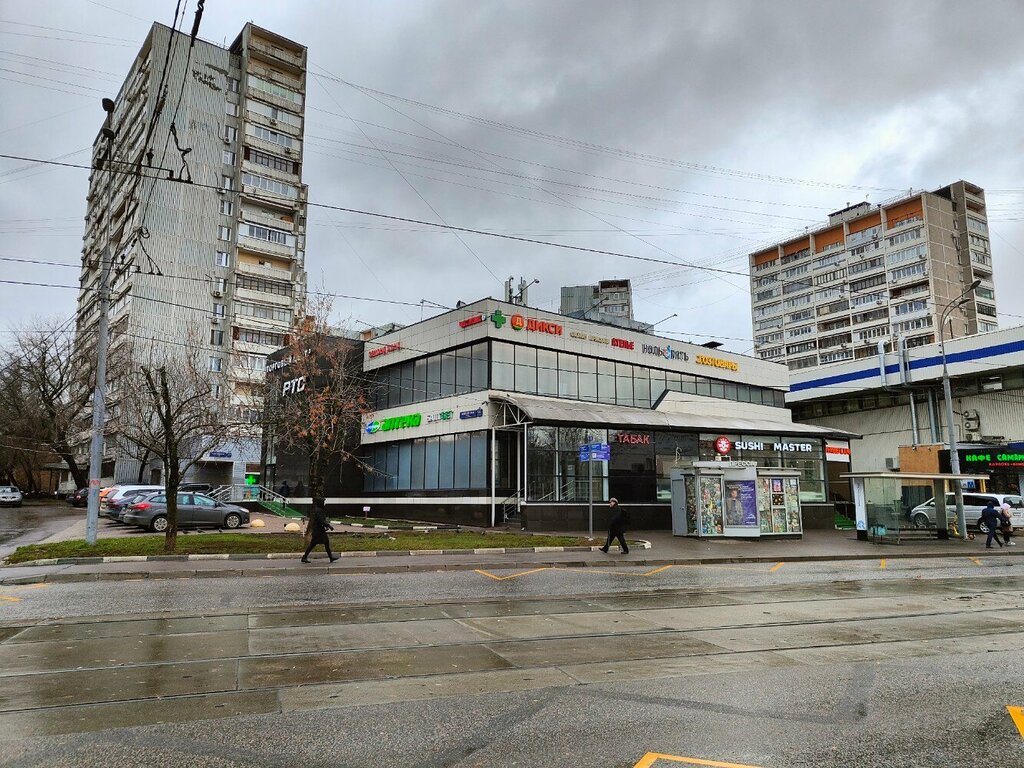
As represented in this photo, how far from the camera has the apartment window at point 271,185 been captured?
64.4m

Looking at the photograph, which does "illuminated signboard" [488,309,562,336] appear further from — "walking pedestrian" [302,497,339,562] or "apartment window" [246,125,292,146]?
"apartment window" [246,125,292,146]

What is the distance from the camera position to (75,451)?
2472 inches

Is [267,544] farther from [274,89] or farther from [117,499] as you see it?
[274,89]

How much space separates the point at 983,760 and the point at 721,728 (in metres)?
1.69

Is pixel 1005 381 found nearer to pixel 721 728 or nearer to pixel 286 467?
pixel 286 467

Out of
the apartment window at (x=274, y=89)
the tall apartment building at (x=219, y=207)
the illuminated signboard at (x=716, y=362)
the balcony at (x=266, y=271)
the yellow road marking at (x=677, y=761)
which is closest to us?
the yellow road marking at (x=677, y=761)

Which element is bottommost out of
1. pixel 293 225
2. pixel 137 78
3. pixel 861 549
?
pixel 861 549

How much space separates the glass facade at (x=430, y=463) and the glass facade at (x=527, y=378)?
229cm

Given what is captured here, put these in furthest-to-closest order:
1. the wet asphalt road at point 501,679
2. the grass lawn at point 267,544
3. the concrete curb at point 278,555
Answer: the grass lawn at point 267,544
the concrete curb at point 278,555
the wet asphalt road at point 501,679

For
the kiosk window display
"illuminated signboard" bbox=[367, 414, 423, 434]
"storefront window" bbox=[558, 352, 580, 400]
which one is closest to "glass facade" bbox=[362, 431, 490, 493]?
"illuminated signboard" bbox=[367, 414, 423, 434]

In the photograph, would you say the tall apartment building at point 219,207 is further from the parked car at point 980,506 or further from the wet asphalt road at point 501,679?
the wet asphalt road at point 501,679

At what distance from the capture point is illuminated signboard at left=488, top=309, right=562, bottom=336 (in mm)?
31750

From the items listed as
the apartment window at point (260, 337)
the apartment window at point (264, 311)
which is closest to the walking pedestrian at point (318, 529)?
the apartment window at point (260, 337)

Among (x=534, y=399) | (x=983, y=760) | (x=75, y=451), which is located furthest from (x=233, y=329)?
(x=983, y=760)
